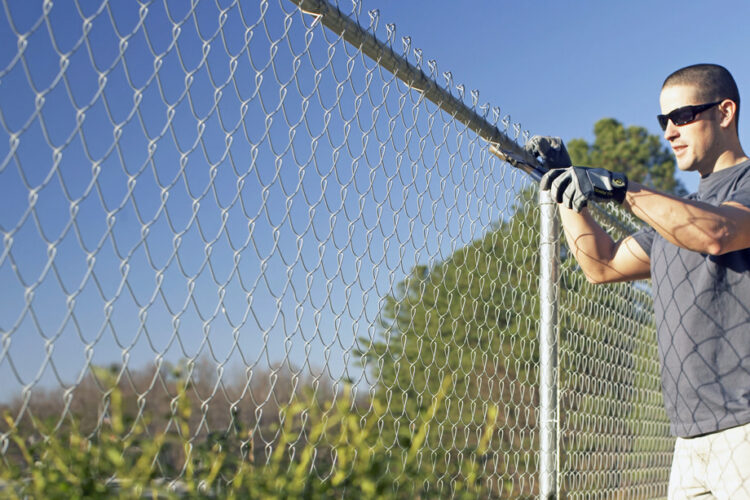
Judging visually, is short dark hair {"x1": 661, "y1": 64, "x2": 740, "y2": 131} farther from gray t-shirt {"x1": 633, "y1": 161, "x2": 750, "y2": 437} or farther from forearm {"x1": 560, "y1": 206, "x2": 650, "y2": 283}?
forearm {"x1": 560, "y1": 206, "x2": 650, "y2": 283}

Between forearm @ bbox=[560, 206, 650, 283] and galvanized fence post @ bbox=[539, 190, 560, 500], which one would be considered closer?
forearm @ bbox=[560, 206, 650, 283]

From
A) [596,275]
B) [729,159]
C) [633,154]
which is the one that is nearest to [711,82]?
[729,159]

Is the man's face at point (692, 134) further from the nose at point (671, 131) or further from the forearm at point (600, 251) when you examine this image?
the forearm at point (600, 251)

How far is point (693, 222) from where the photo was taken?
85.9 inches

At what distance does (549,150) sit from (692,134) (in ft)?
2.50

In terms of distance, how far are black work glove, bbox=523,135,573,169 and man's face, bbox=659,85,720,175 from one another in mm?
642

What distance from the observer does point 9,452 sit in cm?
142

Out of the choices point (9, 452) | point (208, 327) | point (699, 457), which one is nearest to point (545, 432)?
point (699, 457)

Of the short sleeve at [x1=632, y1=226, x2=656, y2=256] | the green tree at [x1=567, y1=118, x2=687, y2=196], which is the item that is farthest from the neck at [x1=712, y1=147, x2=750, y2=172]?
the green tree at [x1=567, y1=118, x2=687, y2=196]

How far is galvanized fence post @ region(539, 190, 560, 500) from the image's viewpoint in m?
3.39

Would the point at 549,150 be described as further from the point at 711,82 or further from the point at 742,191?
the point at 742,191

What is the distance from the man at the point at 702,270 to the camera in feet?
7.41

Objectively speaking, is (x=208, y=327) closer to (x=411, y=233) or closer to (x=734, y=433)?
(x=411, y=233)

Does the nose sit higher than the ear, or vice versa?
the ear
